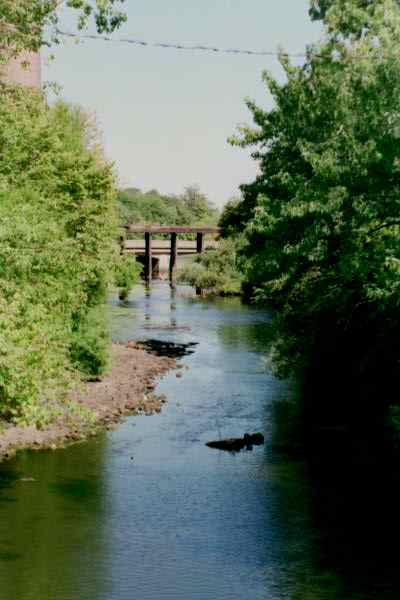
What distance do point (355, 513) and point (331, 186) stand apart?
7828 mm

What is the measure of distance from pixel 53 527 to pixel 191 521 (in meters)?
3.02

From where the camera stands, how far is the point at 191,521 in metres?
17.7

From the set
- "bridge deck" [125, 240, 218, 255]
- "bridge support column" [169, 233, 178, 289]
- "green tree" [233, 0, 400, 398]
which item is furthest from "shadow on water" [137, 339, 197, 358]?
"bridge deck" [125, 240, 218, 255]

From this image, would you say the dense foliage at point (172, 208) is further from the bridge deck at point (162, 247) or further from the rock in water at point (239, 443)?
the rock in water at point (239, 443)

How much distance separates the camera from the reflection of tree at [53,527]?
14688 mm

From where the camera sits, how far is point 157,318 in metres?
54.7

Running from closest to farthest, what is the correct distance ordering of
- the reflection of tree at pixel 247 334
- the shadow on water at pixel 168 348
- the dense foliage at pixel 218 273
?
the shadow on water at pixel 168 348
the reflection of tree at pixel 247 334
the dense foliage at pixel 218 273

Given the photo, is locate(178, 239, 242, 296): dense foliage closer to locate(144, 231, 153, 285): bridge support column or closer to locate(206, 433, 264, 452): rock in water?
locate(144, 231, 153, 285): bridge support column

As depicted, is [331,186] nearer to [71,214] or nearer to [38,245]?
[38,245]

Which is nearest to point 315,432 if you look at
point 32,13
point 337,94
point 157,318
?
point 337,94

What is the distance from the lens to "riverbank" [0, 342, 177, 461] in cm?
2317

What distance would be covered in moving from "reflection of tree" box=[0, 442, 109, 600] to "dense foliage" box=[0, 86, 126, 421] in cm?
179

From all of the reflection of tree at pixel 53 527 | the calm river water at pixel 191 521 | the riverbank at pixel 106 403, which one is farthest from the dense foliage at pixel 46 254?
the calm river water at pixel 191 521

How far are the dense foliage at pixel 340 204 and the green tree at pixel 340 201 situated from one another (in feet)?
0.12
